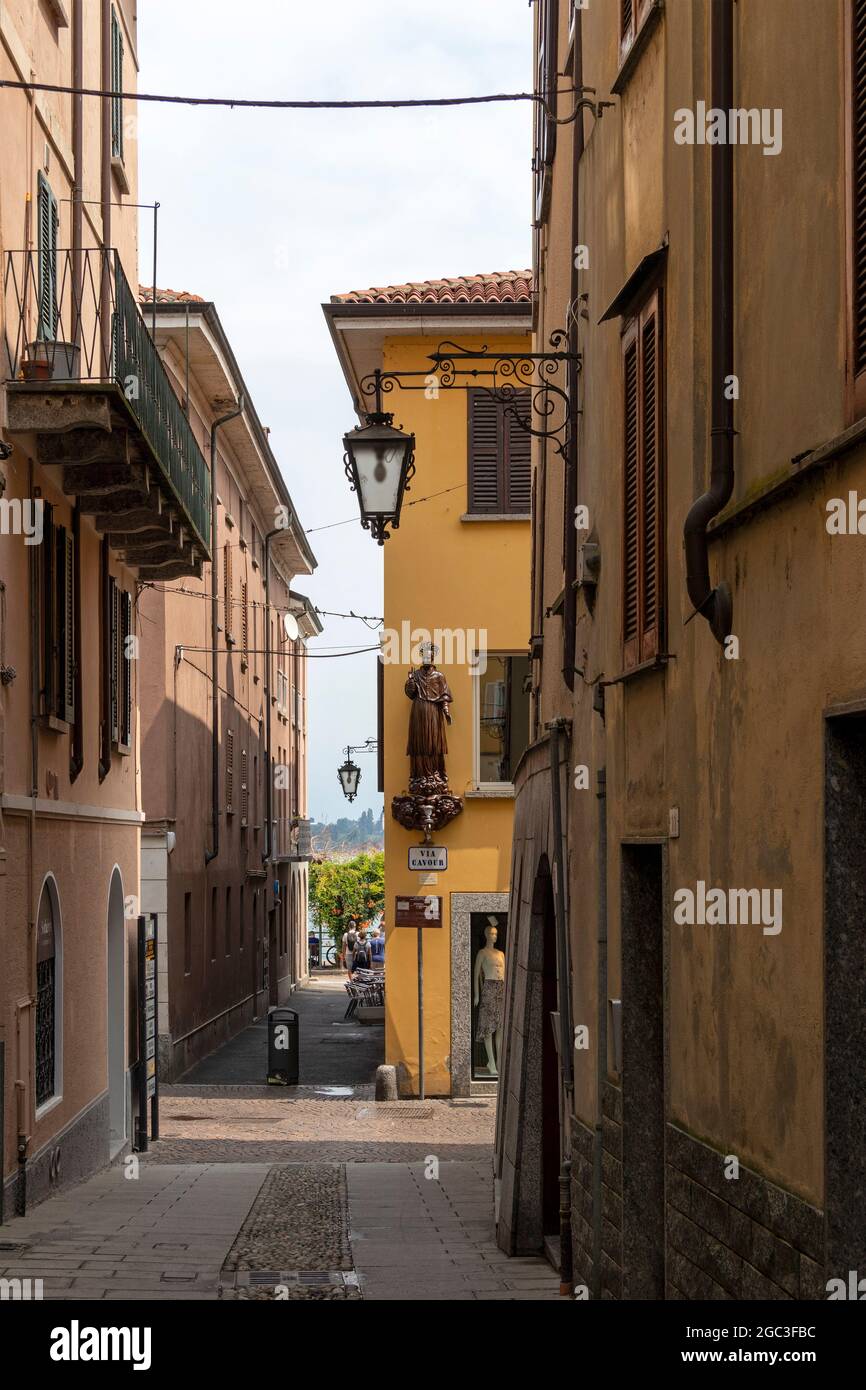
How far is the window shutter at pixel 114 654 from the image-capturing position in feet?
61.2

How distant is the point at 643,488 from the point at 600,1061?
9.47ft

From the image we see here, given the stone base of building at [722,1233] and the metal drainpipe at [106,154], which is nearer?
the stone base of building at [722,1233]

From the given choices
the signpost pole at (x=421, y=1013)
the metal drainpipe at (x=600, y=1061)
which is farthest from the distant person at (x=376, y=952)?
the metal drainpipe at (x=600, y=1061)

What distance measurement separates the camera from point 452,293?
25750 millimetres

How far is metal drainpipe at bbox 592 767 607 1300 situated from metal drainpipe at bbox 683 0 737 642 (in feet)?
10.4

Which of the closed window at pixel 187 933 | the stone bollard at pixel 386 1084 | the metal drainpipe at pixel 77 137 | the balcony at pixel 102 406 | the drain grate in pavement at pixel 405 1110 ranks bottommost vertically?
the drain grate in pavement at pixel 405 1110

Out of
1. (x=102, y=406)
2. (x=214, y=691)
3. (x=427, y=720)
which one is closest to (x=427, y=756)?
(x=427, y=720)

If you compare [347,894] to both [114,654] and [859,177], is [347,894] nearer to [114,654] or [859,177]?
[114,654]

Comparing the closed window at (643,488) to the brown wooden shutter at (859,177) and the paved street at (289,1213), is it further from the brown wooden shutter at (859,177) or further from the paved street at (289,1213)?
the paved street at (289,1213)

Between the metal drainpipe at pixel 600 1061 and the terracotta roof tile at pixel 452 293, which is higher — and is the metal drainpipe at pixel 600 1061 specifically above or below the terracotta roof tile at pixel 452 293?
below

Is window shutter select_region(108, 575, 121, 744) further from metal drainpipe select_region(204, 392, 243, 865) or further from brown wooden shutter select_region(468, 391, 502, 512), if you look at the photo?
metal drainpipe select_region(204, 392, 243, 865)

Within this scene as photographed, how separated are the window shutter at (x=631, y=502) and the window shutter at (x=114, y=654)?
10.4 metres

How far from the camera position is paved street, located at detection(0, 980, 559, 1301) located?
34.9 ft
